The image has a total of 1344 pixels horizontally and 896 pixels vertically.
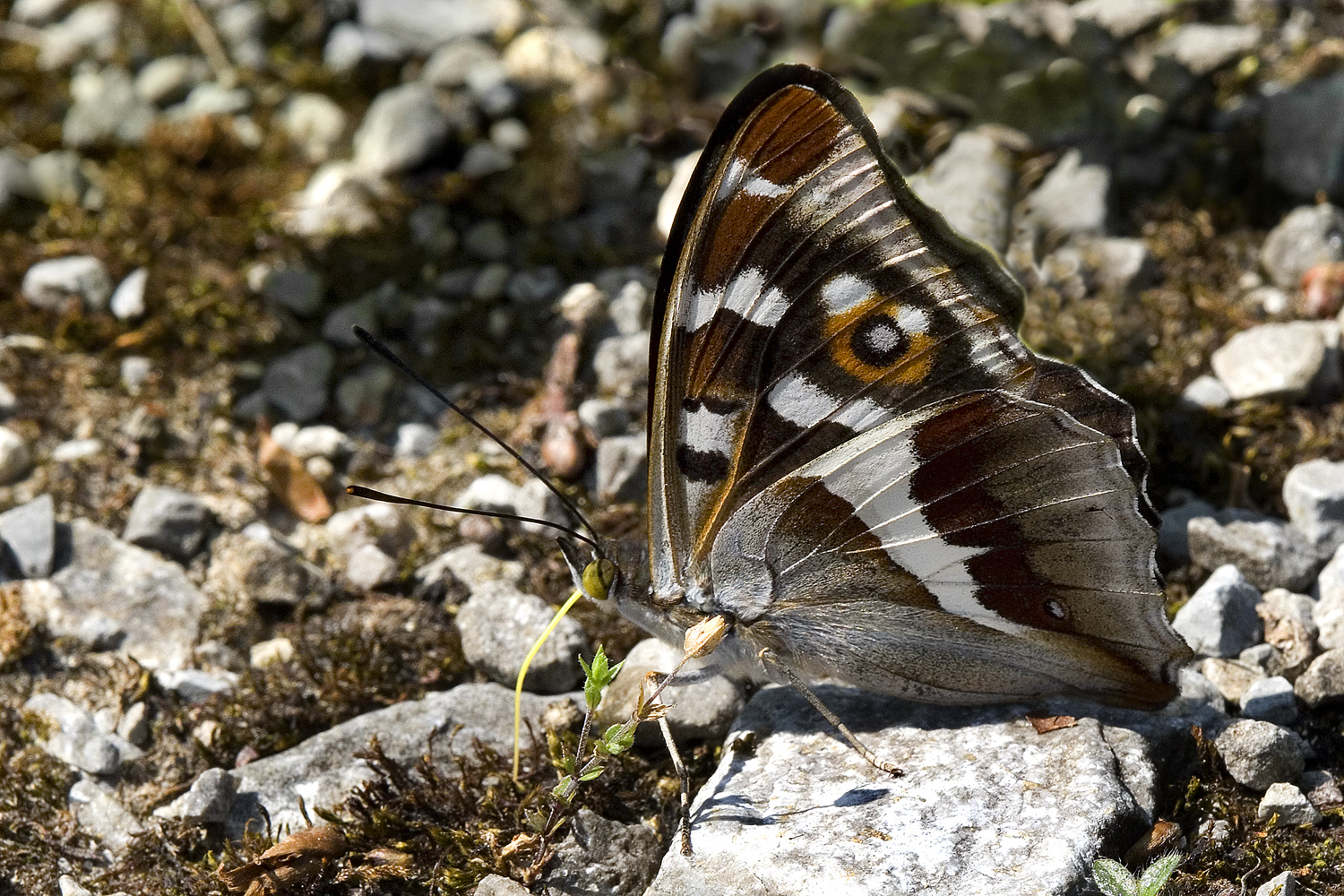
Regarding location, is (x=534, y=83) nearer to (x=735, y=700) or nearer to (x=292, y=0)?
(x=292, y=0)

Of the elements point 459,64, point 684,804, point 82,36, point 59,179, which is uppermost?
point 459,64

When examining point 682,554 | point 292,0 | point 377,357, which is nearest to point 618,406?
point 377,357

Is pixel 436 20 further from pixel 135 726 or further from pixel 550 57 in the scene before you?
pixel 135 726

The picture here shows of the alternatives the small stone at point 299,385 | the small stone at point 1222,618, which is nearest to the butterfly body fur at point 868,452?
the small stone at point 1222,618

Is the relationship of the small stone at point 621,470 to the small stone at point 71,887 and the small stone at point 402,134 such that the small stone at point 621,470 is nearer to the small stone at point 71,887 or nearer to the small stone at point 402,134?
the small stone at point 402,134

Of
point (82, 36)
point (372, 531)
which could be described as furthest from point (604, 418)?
point (82, 36)
